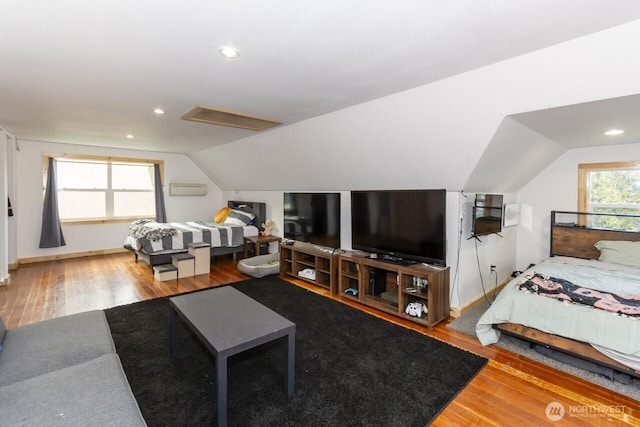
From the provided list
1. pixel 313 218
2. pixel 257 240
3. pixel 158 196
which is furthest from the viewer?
pixel 158 196

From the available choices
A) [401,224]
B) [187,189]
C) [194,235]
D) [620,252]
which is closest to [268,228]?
[194,235]

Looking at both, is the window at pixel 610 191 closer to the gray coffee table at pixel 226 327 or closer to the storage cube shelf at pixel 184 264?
the gray coffee table at pixel 226 327

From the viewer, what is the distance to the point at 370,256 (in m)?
3.79

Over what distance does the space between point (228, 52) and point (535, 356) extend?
10.9 feet

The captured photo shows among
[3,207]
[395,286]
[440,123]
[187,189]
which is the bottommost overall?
[395,286]

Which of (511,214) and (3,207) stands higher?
(3,207)

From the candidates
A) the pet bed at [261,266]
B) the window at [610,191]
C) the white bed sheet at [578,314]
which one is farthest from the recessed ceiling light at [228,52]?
the window at [610,191]

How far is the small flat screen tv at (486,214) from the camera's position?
327 cm

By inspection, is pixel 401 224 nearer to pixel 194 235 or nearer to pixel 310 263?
pixel 310 263

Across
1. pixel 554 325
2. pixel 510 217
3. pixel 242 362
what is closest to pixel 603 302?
pixel 554 325

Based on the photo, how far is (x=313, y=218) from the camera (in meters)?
4.51

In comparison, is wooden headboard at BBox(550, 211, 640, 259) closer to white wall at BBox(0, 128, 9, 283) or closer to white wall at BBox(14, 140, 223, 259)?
white wall at BBox(14, 140, 223, 259)

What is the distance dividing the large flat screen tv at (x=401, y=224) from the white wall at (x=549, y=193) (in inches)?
89.2

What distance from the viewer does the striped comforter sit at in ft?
15.8
